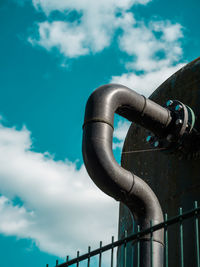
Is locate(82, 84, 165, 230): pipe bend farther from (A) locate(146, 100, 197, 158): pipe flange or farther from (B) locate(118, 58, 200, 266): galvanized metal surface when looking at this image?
(B) locate(118, 58, 200, 266): galvanized metal surface

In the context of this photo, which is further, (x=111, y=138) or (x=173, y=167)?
(x=173, y=167)

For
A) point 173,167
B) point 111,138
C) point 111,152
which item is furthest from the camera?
point 173,167

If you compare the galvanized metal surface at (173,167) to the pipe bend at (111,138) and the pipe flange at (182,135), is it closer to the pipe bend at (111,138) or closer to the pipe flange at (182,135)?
the pipe flange at (182,135)

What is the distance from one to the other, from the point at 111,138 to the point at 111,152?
244 millimetres

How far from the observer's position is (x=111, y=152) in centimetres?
596

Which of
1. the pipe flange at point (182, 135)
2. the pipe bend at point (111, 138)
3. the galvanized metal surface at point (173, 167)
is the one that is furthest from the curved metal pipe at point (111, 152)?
the galvanized metal surface at point (173, 167)

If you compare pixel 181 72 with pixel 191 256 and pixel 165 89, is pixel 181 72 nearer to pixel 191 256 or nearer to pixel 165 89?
pixel 165 89

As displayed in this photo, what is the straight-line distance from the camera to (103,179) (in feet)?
18.9

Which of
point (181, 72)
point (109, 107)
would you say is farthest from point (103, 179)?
point (181, 72)

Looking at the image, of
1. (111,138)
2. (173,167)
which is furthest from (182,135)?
(111,138)

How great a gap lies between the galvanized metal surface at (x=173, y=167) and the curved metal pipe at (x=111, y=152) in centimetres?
29

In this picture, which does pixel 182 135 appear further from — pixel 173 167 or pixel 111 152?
pixel 111 152

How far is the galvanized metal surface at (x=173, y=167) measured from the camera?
5680 mm

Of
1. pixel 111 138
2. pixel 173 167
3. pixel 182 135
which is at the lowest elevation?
pixel 173 167
